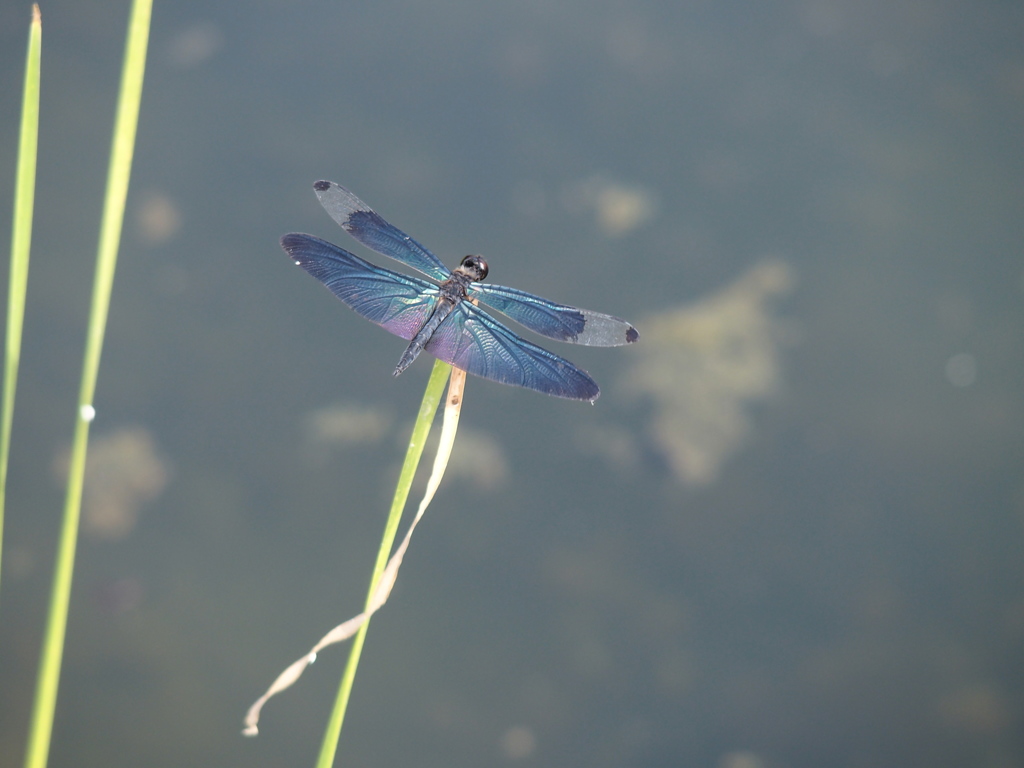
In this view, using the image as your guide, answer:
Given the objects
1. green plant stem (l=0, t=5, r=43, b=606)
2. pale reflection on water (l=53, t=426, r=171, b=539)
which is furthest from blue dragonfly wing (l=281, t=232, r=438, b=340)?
pale reflection on water (l=53, t=426, r=171, b=539)

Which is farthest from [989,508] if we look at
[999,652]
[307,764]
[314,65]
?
[314,65]

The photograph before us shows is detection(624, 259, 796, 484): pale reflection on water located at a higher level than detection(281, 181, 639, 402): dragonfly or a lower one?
higher

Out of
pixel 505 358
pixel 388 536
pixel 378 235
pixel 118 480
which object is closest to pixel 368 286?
pixel 378 235

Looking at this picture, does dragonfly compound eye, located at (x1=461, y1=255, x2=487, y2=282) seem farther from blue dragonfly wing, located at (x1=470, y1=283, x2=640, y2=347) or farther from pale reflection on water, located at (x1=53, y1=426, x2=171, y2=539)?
pale reflection on water, located at (x1=53, y1=426, x2=171, y2=539)

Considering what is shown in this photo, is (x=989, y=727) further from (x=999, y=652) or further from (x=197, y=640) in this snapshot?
(x=197, y=640)

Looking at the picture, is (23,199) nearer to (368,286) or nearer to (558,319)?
(368,286)
